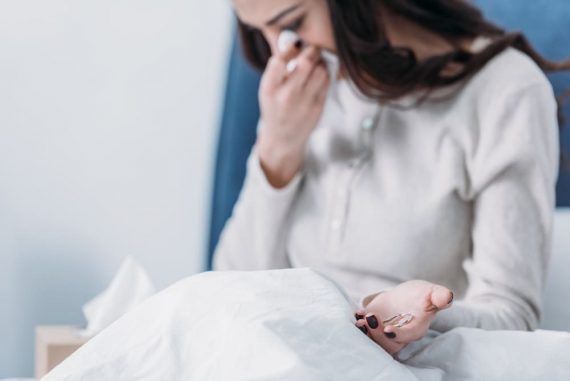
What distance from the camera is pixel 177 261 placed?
2328 millimetres

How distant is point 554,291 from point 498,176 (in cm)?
24

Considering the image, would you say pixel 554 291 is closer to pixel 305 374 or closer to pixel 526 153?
pixel 526 153

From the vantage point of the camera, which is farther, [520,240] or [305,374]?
[520,240]

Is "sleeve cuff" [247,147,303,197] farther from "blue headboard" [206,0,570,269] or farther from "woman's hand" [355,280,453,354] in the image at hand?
"woman's hand" [355,280,453,354]

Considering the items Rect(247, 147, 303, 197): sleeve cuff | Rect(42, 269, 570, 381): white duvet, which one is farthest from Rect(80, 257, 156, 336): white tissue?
Rect(42, 269, 570, 381): white duvet

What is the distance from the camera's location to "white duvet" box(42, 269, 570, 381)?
765 millimetres

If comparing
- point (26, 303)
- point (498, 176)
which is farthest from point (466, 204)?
point (26, 303)

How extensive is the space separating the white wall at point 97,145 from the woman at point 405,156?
1.74ft

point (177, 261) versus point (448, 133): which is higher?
point (448, 133)

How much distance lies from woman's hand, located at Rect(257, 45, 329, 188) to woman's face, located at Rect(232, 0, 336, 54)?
0.03 meters

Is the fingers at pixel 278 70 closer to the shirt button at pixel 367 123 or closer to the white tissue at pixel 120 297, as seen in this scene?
the shirt button at pixel 367 123

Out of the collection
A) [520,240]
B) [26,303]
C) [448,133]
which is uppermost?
[448,133]

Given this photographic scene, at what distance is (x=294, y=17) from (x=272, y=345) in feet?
3.20

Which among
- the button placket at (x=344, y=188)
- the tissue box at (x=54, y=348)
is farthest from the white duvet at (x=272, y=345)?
the tissue box at (x=54, y=348)
